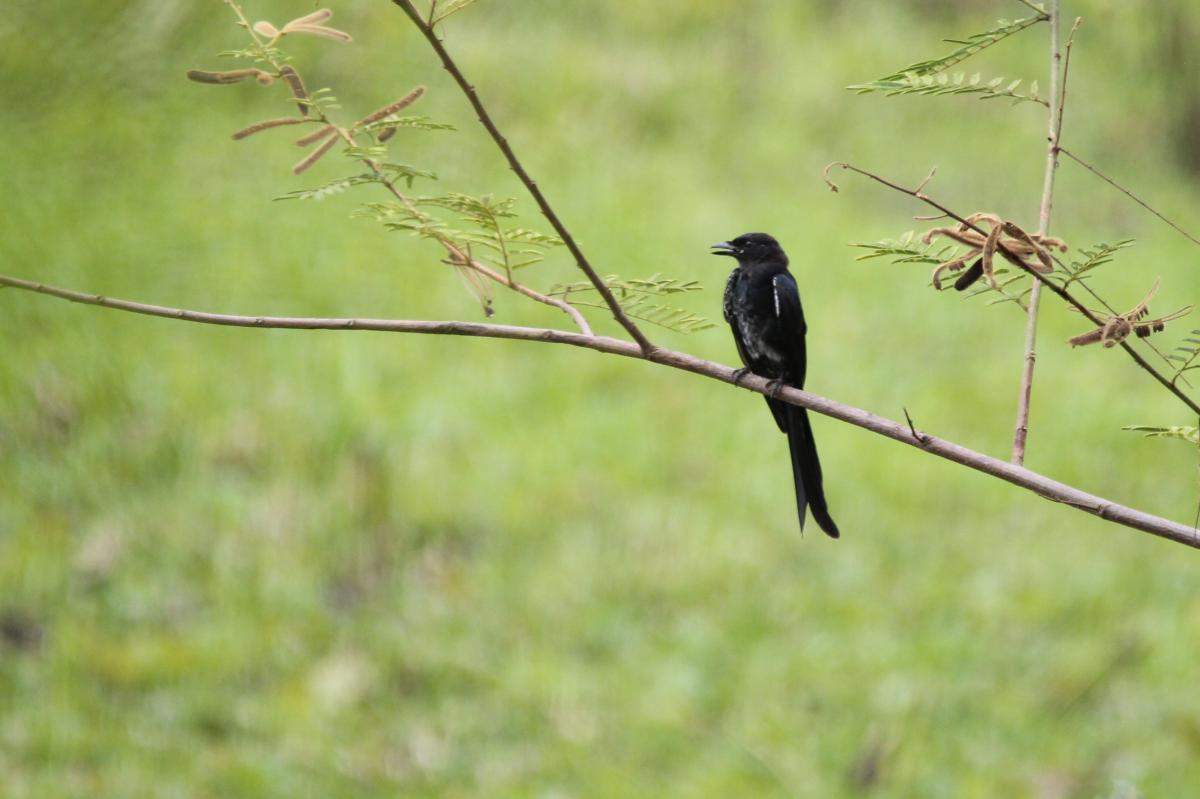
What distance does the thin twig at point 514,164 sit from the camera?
3.66ft

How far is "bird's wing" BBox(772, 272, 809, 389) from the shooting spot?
2754 mm

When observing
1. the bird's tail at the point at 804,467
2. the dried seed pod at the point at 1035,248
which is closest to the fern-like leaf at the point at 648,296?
the dried seed pod at the point at 1035,248

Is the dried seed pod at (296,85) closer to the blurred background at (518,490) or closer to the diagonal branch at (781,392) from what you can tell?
the diagonal branch at (781,392)

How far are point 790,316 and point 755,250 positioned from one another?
11.2 inches

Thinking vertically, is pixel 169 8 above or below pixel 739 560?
above

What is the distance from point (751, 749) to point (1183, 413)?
118 inches

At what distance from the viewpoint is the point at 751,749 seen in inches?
152

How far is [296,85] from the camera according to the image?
1.43 m

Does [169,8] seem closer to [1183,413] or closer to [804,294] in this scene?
[804,294]

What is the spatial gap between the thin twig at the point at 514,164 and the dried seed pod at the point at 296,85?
188 millimetres

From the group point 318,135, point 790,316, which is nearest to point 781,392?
point 318,135

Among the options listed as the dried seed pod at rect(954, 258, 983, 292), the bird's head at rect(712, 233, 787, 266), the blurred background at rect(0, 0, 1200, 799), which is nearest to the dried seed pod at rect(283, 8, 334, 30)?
the dried seed pod at rect(954, 258, 983, 292)

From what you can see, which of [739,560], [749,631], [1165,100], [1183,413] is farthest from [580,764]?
[1165,100]

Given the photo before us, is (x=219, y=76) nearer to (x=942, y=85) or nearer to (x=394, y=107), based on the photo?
(x=394, y=107)
